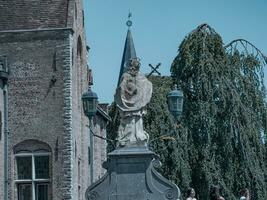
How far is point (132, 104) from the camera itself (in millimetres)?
18609

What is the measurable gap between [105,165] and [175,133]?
13757mm

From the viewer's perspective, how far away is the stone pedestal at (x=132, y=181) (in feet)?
58.5

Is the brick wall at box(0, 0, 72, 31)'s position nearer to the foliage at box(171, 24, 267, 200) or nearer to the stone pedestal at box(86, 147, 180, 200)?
the foliage at box(171, 24, 267, 200)

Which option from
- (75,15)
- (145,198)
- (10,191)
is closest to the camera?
(145,198)

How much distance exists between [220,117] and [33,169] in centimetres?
705

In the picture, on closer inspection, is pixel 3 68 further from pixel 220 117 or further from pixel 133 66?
pixel 133 66

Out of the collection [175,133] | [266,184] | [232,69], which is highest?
[232,69]

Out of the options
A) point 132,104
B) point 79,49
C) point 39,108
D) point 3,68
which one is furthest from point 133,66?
point 79,49

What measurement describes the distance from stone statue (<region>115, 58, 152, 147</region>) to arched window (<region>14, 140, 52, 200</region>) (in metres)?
13.0

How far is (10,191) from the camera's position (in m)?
31.0

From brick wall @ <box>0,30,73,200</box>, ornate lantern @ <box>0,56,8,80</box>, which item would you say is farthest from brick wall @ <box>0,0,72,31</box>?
ornate lantern @ <box>0,56,8,80</box>

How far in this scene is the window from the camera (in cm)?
3131

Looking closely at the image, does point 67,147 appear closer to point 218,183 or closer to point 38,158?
point 38,158

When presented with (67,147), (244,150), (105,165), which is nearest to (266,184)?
(244,150)
